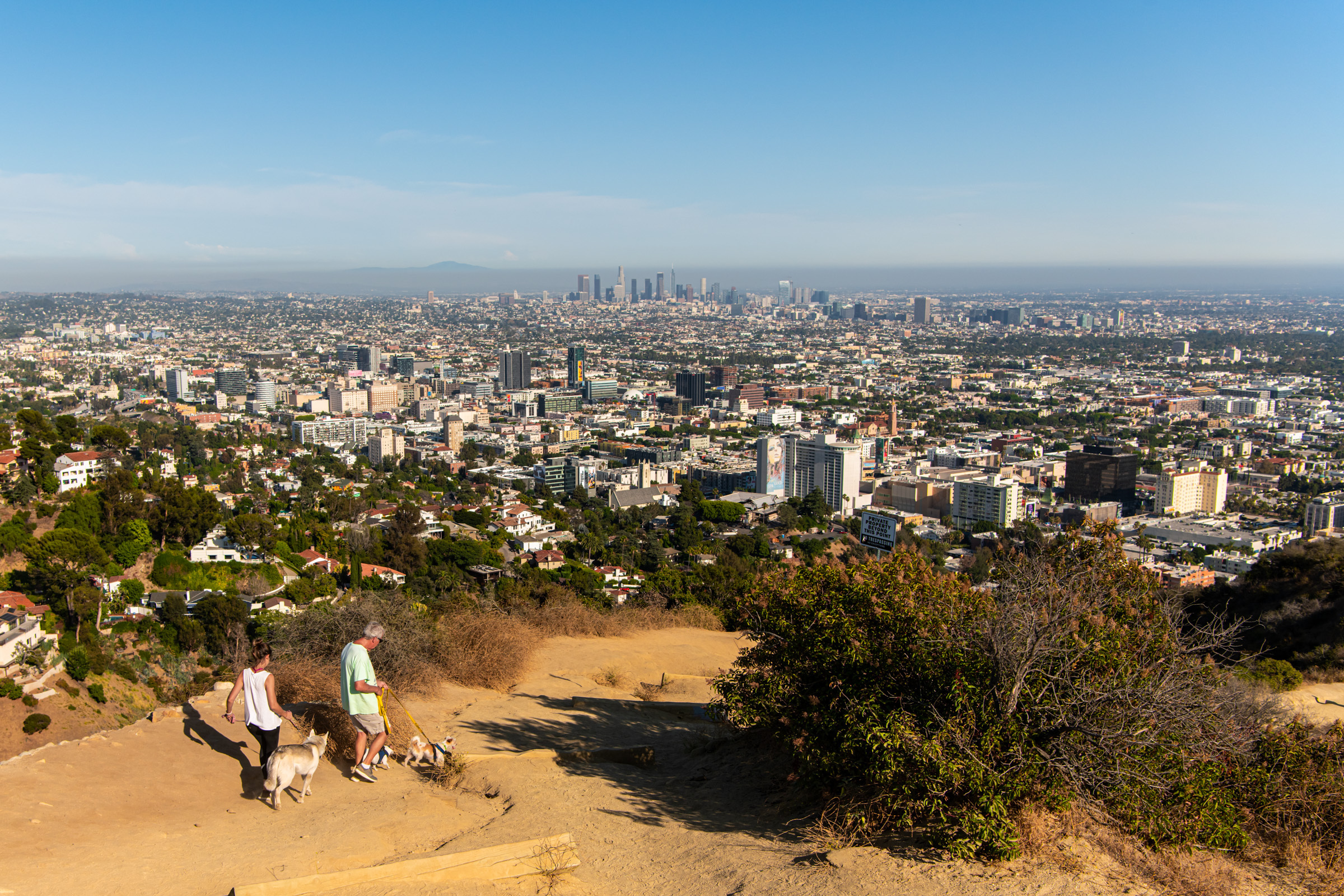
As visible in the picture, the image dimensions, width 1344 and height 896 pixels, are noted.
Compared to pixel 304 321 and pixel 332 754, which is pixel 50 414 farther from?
pixel 304 321

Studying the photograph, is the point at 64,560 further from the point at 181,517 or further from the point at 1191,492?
the point at 1191,492

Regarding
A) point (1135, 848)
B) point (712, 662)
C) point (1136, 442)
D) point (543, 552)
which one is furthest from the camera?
point (1136, 442)

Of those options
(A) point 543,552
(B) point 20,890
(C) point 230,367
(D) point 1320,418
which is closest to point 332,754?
(B) point 20,890

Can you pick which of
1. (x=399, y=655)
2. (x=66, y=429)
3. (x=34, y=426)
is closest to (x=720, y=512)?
(x=66, y=429)

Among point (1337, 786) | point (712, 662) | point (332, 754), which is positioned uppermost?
point (1337, 786)

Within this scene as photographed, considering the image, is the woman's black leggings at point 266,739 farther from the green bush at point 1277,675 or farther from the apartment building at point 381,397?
the apartment building at point 381,397
